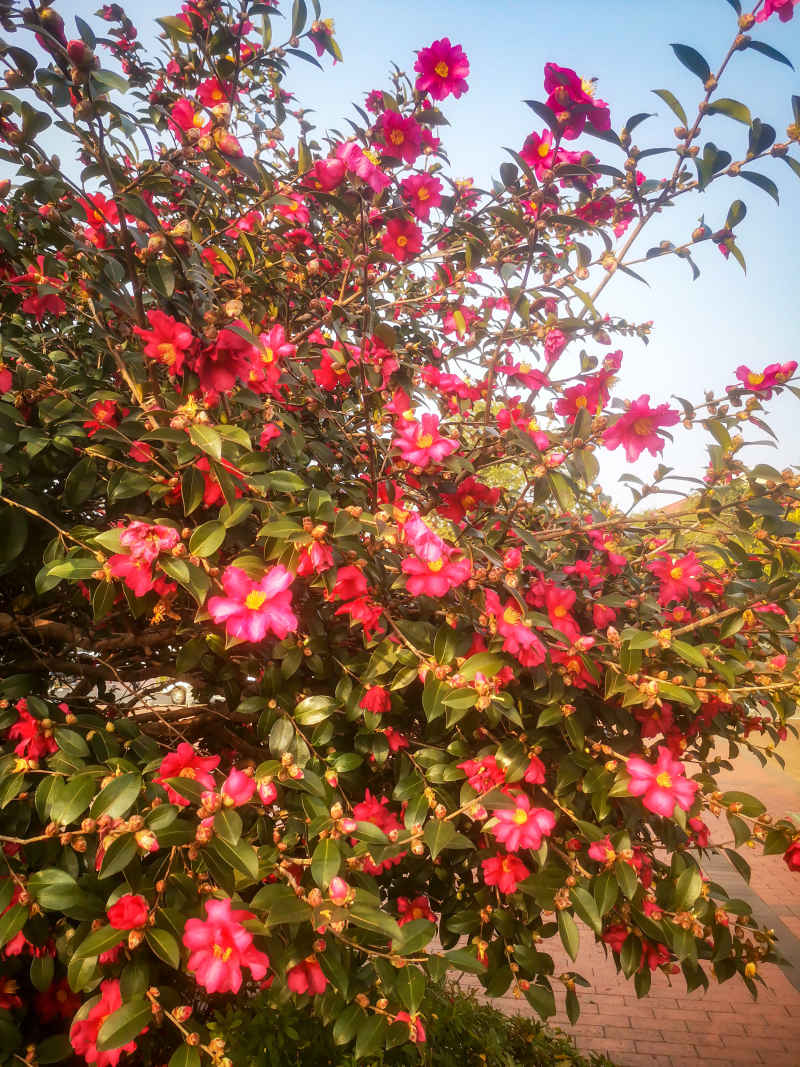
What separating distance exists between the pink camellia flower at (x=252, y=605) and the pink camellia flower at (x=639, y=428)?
78 centimetres

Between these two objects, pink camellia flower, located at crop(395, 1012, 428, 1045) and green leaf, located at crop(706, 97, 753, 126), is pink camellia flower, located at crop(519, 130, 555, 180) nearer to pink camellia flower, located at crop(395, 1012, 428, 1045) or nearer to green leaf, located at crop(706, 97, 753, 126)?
green leaf, located at crop(706, 97, 753, 126)

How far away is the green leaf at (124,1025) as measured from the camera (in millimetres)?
830

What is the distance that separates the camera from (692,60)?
3.76 feet

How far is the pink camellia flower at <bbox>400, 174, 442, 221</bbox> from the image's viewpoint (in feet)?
5.20

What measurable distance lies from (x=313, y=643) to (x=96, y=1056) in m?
0.74

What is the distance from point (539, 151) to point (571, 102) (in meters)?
0.14

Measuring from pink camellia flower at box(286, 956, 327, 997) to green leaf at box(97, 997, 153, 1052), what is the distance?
26 cm

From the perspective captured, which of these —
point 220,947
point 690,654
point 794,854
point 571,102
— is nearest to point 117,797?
point 220,947

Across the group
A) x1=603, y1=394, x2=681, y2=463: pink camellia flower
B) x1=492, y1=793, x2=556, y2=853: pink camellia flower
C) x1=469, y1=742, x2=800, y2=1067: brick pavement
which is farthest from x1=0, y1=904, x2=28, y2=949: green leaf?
x1=469, y1=742, x2=800, y2=1067: brick pavement

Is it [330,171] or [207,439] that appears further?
[330,171]

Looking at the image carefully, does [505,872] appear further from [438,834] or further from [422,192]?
[422,192]

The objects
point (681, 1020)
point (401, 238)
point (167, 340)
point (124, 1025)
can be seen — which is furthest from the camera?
point (681, 1020)

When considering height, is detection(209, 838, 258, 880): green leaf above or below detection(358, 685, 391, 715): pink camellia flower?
below

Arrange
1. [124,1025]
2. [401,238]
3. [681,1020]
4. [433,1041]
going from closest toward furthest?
[124,1025], [401,238], [433,1041], [681,1020]
